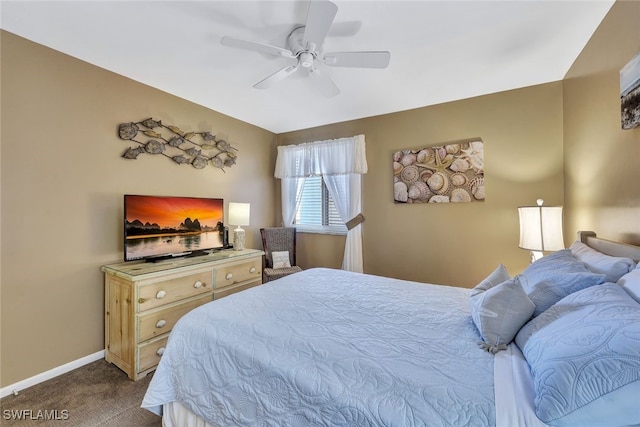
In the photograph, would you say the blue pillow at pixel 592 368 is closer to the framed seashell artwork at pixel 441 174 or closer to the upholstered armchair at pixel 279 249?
the framed seashell artwork at pixel 441 174

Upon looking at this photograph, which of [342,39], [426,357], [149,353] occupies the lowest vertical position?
[149,353]

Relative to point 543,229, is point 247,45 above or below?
above

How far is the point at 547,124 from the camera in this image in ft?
8.49

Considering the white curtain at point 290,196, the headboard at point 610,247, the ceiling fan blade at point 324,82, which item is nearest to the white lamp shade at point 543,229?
the headboard at point 610,247

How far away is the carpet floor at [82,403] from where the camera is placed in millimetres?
1648

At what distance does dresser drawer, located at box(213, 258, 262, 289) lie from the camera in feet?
8.91

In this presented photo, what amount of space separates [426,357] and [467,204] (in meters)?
2.34

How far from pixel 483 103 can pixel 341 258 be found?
8.33 ft

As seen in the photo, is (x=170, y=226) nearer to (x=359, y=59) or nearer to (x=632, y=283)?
(x=359, y=59)

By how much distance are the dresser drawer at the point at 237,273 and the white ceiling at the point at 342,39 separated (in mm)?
1900

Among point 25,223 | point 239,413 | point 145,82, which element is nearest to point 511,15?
point 239,413

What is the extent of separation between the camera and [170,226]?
2.62m

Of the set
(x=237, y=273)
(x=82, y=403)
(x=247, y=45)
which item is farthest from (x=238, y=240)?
(x=247, y=45)

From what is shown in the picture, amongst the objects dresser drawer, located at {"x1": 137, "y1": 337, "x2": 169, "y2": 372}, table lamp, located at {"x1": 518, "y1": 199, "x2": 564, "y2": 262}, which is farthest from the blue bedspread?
table lamp, located at {"x1": 518, "y1": 199, "x2": 564, "y2": 262}
